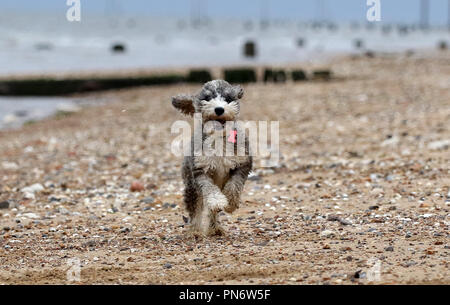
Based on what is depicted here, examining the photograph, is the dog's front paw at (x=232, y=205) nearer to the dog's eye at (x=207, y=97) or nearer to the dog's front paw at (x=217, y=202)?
the dog's front paw at (x=217, y=202)

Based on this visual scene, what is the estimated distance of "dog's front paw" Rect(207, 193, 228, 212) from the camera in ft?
21.5

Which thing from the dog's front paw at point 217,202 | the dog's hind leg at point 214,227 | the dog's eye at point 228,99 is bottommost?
the dog's hind leg at point 214,227

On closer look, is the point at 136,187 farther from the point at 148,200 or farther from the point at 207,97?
the point at 207,97

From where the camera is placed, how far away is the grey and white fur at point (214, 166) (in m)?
6.55

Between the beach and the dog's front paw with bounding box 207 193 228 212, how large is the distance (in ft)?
1.42

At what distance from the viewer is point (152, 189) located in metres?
9.88

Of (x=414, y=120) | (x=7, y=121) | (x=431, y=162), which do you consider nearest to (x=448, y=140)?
(x=431, y=162)

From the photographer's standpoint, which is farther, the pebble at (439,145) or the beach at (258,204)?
the pebble at (439,145)

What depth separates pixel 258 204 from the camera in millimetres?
8680

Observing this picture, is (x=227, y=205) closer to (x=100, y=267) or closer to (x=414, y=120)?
(x=100, y=267)

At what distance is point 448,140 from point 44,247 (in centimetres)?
684

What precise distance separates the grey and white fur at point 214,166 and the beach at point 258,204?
356 mm

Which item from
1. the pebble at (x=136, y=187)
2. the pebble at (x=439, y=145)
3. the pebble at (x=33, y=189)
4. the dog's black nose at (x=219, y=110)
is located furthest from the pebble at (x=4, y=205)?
the pebble at (x=439, y=145)

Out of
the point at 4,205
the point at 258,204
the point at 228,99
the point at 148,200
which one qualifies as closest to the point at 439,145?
the point at 258,204
